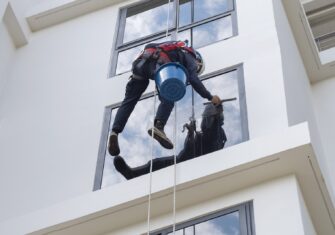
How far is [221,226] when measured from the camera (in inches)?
225

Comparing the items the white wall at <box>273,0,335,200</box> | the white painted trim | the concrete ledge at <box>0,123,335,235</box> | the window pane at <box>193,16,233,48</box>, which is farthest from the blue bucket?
the white painted trim

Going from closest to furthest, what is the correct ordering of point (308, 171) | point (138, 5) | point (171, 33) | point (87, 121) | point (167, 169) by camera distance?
1. point (308, 171)
2. point (167, 169)
3. point (87, 121)
4. point (171, 33)
5. point (138, 5)

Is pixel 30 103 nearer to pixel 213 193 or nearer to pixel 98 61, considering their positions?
pixel 98 61

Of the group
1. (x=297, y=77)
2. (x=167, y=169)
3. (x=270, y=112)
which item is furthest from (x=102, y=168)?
(x=297, y=77)

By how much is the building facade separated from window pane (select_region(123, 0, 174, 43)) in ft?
0.05

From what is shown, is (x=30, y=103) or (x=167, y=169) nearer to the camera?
(x=167, y=169)

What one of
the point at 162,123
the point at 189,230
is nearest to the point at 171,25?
the point at 162,123

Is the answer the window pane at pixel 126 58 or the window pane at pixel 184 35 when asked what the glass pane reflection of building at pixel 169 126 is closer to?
the window pane at pixel 126 58

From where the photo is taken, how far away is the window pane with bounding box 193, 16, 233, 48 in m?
7.62

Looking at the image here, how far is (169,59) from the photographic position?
21.4 ft

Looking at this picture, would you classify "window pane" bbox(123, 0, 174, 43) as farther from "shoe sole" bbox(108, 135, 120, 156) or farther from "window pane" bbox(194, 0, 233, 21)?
"shoe sole" bbox(108, 135, 120, 156)

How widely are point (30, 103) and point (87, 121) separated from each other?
93 centimetres

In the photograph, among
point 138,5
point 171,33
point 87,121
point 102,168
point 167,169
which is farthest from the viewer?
point 138,5

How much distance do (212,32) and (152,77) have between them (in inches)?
57.1
